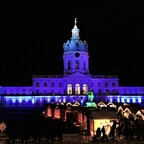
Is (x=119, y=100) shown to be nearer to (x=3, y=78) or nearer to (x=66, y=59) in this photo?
(x=66, y=59)

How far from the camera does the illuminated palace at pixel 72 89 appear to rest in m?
94.1

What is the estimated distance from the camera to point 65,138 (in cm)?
2264

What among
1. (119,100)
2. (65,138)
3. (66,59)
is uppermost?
(66,59)

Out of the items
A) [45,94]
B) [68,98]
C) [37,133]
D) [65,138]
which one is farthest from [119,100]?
[65,138]

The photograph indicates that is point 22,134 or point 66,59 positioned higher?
point 66,59

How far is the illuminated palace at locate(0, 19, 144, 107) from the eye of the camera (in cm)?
9406

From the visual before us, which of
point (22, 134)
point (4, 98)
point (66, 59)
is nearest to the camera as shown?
point (22, 134)

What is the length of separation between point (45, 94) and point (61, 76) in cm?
776

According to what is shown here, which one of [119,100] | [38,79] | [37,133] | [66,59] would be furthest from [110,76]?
[37,133]

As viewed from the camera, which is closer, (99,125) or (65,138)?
(65,138)

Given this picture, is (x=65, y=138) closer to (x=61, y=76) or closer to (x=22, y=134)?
(x=22, y=134)

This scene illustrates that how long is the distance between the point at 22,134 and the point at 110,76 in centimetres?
6709

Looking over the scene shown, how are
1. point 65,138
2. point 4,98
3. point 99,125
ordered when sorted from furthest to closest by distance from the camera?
1. point 4,98
2. point 99,125
3. point 65,138

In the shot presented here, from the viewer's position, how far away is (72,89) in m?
97.7
